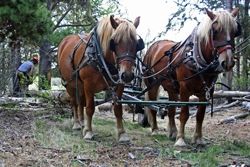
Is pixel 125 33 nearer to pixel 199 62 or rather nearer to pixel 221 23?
pixel 199 62

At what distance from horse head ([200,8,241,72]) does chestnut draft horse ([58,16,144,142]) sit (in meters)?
0.96

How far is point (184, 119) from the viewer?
20.5 feet

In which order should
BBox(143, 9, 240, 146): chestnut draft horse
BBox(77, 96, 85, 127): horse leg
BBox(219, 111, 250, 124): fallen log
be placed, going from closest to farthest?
BBox(143, 9, 240, 146): chestnut draft horse → BBox(77, 96, 85, 127): horse leg → BBox(219, 111, 250, 124): fallen log

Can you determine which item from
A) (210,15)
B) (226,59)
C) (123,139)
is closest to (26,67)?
(123,139)

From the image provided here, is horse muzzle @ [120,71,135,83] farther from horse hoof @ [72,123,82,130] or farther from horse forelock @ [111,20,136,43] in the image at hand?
horse hoof @ [72,123,82,130]

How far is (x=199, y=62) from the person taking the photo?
5785mm

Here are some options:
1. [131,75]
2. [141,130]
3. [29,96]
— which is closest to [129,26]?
[131,75]

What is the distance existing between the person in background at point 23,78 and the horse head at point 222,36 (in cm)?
541

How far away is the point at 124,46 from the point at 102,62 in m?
0.61

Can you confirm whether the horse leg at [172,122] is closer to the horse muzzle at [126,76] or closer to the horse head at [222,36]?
the horse head at [222,36]

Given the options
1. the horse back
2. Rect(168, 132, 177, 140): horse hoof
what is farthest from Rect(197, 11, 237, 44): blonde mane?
Rect(168, 132, 177, 140): horse hoof

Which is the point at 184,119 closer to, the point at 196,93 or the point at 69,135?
the point at 196,93

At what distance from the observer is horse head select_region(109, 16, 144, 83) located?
5500 mm

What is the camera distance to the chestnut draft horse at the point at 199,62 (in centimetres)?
540
